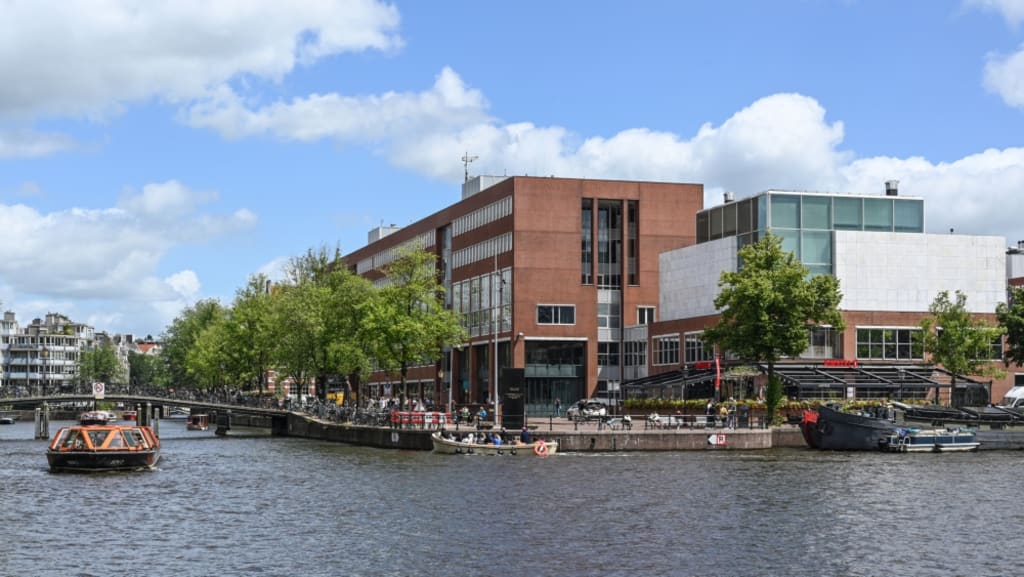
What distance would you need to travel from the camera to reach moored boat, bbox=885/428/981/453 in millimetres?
91812

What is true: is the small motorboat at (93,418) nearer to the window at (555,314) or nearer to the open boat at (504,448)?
the open boat at (504,448)

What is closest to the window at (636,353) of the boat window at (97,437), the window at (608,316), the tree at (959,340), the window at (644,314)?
the window at (608,316)

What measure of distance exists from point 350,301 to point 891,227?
48107 mm

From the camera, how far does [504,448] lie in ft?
274

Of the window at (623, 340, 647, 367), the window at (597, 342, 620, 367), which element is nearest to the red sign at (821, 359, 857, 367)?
the window at (623, 340, 647, 367)

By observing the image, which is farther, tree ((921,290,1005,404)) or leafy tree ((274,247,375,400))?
leafy tree ((274,247,375,400))

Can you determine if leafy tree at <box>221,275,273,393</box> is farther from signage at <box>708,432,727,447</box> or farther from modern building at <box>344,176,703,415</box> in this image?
signage at <box>708,432,727,447</box>

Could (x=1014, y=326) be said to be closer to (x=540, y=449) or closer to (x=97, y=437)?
(x=540, y=449)

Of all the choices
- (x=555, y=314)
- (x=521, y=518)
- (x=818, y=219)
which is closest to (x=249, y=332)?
(x=555, y=314)

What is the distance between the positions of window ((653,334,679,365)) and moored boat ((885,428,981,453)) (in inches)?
1457

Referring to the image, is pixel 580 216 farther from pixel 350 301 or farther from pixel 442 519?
pixel 442 519

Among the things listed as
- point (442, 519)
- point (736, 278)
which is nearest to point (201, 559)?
point (442, 519)

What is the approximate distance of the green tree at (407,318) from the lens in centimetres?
10812

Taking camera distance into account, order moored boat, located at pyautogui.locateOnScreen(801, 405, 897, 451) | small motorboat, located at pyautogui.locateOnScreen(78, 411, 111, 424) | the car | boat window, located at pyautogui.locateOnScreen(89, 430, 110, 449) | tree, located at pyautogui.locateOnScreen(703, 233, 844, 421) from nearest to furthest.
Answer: boat window, located at pyautogui.locateOnScreen(89, 430, 110, 449)
small motorboat, located at pyautogui.locateOnScreen(78, 411, 111, 424)
moored boat, located at pyautogui.locateOnScreen(801, 405, 897, 451)
tree, located at pyautogui.locateOnScreen(703, 233, 844, 421)
the car
